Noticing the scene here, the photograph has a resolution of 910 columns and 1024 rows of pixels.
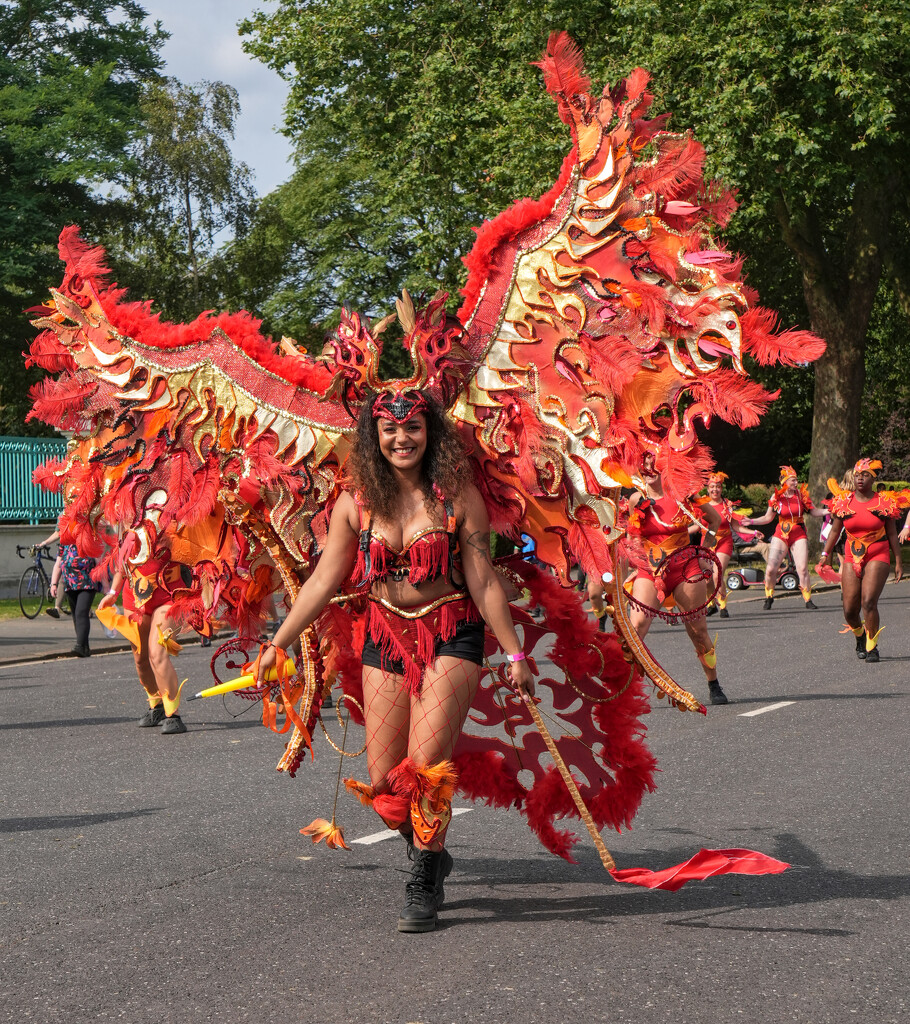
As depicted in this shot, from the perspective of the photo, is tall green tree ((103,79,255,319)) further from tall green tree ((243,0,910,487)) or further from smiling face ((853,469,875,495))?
smiling face ((853,469,875,495))

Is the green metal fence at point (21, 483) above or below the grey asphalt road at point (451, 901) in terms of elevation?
above

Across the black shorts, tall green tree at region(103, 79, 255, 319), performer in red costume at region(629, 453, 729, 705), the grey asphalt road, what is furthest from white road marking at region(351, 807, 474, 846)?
tall green tree at region(103, 79, 255, 319)

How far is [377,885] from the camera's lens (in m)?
5.29

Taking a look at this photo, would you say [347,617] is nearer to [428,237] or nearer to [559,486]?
[559,486]

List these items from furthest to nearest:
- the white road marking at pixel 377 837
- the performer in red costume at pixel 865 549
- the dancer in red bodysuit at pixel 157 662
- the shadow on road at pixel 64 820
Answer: the performer in red costume at pixel 865 549
the dancer in red bodysuit at pixel 157 662
the shadow on road at pixel 64 820
the white road marking at pixel 377 837

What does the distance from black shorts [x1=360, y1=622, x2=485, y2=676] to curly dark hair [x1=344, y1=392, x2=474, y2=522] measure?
45 cm

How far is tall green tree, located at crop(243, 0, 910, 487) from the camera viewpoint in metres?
22.1

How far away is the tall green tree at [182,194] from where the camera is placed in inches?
1501

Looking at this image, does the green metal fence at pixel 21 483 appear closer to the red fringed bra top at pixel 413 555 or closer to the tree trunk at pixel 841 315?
the tree trunk at pixel 841 315

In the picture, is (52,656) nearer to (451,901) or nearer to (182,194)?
(451,901)

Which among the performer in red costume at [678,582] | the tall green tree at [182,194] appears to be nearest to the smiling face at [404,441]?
the performer in red costume at [678,582]

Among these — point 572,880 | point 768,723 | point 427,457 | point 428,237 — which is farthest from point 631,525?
point 428,237

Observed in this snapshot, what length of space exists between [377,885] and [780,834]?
5.98 feet

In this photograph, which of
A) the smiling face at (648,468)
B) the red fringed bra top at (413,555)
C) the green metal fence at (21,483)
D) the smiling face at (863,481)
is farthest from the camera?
the green metal fence at (21,483)
